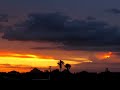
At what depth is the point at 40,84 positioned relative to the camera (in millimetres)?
50531

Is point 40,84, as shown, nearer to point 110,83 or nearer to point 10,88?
point 10,88

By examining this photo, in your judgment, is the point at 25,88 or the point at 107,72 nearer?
the point at 25,88

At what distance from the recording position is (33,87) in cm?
4944

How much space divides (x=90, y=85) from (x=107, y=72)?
202 ft

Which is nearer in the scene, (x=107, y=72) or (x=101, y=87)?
(x=101, y=87)

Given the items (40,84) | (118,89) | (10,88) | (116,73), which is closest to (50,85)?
(40,84)

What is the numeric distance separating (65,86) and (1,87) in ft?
25.4

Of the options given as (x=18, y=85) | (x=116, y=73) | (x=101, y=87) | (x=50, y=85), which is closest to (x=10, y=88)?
(x=18, y=85)

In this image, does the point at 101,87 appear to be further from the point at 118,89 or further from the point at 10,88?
the point at 10,88

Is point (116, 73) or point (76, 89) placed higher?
point (116, 73)

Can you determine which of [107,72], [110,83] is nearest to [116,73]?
[107,72]

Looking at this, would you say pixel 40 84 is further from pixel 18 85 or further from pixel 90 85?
pixel 90 85

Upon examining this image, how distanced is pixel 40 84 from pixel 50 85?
131cm

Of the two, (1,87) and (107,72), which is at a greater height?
(107,72)
